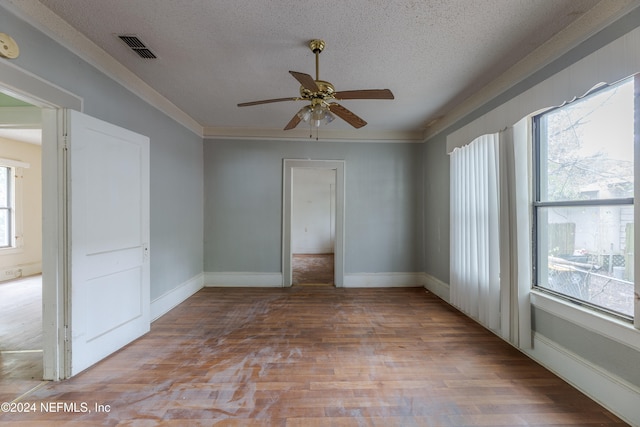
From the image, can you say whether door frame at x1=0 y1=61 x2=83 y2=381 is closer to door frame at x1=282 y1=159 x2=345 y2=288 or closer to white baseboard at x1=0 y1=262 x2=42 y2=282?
door frame at x1=282 y1=159 x2=345 y2=288

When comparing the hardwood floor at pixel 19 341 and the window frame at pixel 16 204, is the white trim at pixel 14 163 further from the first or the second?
the hardwood floor at pixel 19 341

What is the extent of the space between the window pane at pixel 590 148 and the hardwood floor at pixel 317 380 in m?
1.48

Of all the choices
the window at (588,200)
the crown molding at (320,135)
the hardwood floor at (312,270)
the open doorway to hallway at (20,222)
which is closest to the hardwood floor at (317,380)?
the window at (588,200)

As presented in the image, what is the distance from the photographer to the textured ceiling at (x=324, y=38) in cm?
176

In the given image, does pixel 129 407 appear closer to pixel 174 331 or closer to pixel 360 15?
pixel 174 331

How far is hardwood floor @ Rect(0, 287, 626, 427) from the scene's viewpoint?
167 centimetres

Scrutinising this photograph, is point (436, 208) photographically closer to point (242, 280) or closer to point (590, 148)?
point (590, 148)

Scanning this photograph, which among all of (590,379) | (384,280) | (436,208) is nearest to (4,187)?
(384,280)

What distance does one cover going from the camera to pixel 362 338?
2.71 m

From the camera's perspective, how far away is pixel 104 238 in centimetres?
224

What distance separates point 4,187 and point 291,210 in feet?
17.3

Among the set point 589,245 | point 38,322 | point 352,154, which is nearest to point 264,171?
point 352,154

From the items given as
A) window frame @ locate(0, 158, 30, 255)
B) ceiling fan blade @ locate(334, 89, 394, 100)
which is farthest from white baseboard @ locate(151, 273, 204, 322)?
window frame @ locate(0, 158, 30, 255)

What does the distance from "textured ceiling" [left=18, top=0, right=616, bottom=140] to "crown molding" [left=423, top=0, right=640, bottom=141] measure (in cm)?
6
